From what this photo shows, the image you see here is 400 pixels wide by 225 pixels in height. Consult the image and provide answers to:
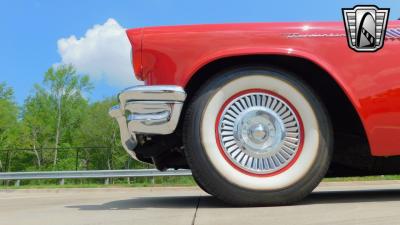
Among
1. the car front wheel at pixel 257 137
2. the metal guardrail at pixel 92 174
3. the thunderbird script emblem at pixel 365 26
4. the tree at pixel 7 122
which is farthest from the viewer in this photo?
the tree at pixel 7 122

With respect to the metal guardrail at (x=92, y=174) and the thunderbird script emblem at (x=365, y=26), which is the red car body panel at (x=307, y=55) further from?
the metal guardrail at (x=92, y=174)

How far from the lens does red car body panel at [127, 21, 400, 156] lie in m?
3.06

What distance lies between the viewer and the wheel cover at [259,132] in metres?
3.04

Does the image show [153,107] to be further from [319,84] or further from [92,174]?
[92,174]

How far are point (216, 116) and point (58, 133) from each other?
4646 centimetres

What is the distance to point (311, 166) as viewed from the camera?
10.00ft

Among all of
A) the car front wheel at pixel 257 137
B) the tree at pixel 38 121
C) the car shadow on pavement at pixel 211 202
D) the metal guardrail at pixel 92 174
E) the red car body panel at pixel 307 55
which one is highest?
the tree at pixel 38 121

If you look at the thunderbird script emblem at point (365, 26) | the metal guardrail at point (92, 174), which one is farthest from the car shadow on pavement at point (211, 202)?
the metal guardrail at point (92, 174)

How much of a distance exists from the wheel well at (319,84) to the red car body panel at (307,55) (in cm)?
9

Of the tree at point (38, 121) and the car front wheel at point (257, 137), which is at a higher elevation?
the tree at point (38, 121)

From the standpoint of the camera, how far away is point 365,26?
3273 millimetres

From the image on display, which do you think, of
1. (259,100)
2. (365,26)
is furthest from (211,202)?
(365,26)

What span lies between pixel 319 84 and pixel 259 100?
1.55 ft

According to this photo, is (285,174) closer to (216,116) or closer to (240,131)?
(240,131)
